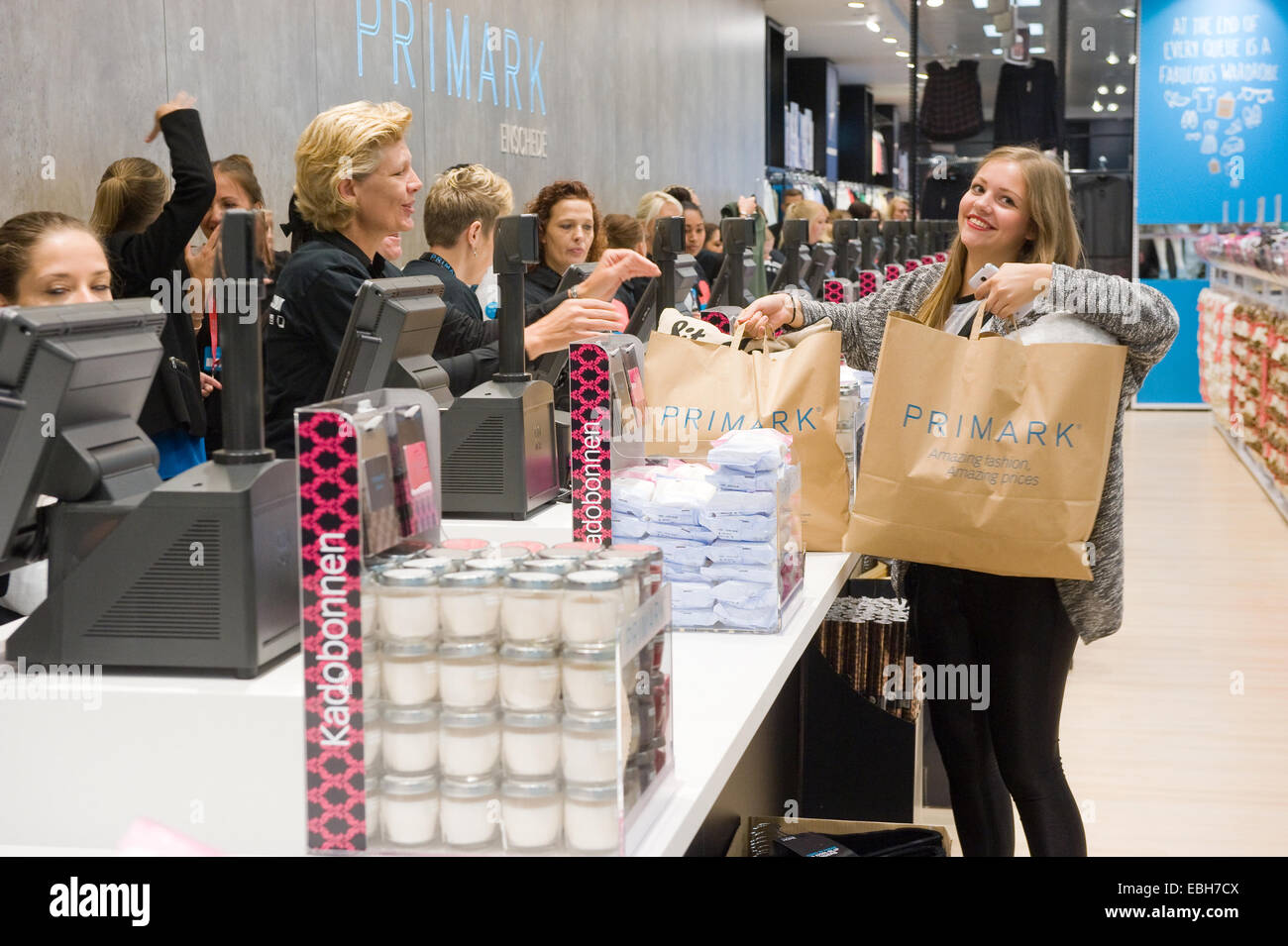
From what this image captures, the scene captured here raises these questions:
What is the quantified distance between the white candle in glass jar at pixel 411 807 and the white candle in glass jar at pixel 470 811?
0.01m

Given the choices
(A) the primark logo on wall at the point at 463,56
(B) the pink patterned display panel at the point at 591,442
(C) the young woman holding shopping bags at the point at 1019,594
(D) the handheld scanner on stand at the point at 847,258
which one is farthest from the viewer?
(D) the handheld scanner on stand at the point at 847,258

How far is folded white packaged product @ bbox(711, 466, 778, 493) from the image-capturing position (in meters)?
2.13

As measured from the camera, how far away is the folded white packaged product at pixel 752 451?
2119 millimetres

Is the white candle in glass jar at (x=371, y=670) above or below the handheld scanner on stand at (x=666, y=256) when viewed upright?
below

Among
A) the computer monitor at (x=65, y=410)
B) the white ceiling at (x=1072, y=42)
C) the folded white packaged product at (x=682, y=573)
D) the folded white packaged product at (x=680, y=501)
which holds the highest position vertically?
the white ceiling at (x=1072, y=42)

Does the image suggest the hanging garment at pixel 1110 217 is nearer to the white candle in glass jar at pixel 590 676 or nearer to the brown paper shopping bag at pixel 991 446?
the brown paper shopping bag at pixel 991 446

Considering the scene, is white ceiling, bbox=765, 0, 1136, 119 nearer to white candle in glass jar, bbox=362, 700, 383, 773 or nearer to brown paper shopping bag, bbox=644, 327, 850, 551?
brown paper shopping bag, bbox=644, 327, 850, 551

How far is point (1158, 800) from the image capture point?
12.9 feet

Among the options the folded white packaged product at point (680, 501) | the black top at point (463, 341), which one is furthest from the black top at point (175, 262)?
the folded white packaged product at point (680, 501)

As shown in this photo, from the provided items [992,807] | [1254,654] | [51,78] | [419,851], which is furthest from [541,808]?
[1254,654]

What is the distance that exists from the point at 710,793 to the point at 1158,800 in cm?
279

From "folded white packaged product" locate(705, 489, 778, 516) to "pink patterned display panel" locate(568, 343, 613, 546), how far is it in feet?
0.69

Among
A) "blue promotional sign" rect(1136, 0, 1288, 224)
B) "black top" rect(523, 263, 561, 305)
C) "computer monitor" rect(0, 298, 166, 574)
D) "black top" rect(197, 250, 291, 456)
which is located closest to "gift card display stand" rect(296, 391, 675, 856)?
"computer monitor" rect(0, 298, 166, 574)
